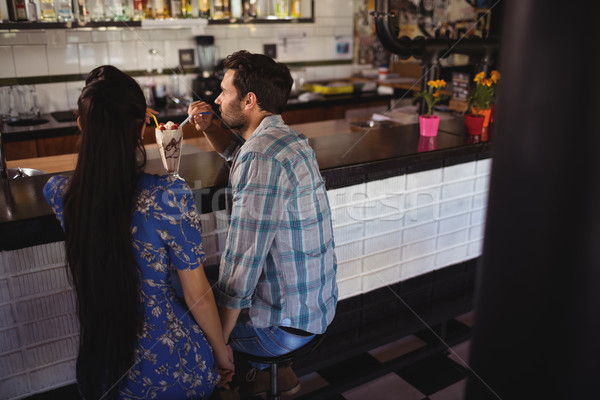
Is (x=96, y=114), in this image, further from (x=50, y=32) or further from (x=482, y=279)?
(x=50, y=32)

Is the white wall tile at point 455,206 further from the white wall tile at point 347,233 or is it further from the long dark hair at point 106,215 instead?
the long dark hair at point 106,215

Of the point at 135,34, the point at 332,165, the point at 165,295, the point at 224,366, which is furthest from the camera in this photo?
the point at 135,34

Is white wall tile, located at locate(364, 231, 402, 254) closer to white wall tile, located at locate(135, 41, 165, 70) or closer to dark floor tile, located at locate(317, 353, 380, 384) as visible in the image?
dark floor tile, located at locate(317, 353, 380, 384)

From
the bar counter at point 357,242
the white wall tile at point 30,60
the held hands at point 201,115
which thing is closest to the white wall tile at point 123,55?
the white wall tile at point 30,60

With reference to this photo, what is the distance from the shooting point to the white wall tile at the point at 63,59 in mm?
4688

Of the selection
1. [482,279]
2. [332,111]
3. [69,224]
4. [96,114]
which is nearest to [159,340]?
[69,224]

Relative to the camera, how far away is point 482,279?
0.72 feet

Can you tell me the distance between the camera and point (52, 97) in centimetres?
478

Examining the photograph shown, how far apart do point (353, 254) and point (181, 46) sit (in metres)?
3.64

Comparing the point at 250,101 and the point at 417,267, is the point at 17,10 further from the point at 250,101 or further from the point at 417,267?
the point at 417,267

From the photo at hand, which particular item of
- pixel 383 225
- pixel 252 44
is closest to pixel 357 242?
pixel 383 225

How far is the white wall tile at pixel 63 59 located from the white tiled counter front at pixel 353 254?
345 cm

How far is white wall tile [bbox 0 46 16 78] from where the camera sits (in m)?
4.48

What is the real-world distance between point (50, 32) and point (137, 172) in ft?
13.0
